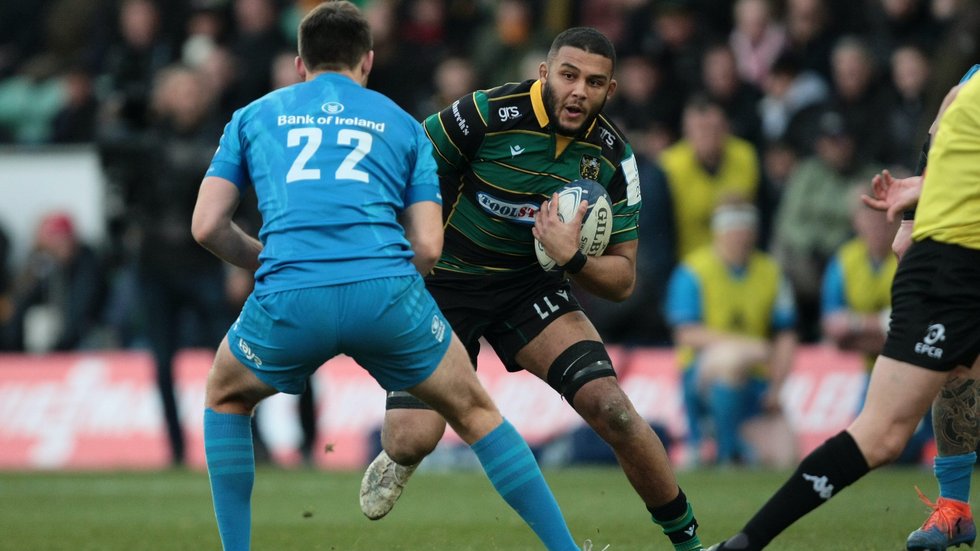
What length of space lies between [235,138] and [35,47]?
48.5ft

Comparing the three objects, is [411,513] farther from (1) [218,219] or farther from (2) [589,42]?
(1) [218,219]

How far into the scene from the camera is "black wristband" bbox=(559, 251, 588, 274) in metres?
6.83

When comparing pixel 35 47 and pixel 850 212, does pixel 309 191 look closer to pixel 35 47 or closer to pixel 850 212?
pixel 850 212

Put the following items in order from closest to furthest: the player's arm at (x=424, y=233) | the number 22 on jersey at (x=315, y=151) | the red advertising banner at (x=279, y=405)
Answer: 1. the number 22 on jersey at (x=315, y=151)
2. the player's arm at (x=424, y=233)
3. the red advertising banner at (x=279, y=405)

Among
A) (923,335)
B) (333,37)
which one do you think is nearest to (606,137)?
(333,37)

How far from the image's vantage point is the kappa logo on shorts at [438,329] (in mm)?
5922

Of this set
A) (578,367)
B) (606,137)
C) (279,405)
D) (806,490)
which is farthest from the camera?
(279,405)

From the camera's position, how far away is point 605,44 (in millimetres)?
7000

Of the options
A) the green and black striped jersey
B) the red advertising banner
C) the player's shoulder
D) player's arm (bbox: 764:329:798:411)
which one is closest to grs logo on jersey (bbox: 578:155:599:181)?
the green and black striped jersey

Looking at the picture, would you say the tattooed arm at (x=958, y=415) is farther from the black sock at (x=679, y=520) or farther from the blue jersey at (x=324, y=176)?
the blue jersey at (x=324, y=176)

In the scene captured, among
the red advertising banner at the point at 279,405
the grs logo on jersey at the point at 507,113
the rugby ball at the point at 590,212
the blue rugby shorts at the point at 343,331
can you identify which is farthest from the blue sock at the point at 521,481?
the red advertising banner at the point at 279,405

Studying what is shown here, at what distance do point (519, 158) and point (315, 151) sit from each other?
5.22ft

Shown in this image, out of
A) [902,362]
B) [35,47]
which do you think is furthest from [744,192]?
[35,47]

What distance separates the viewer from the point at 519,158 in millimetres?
7246
